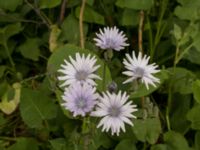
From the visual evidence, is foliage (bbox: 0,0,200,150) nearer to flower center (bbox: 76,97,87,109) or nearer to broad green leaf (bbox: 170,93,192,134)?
broad green leaf (bbox: 170,93,192,134)

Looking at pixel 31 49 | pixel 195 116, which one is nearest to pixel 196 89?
pixel 195 116

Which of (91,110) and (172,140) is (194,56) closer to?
(172,140)

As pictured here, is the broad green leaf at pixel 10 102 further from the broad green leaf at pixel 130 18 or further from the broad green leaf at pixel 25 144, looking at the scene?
the broad green leaf at pixel 130 18

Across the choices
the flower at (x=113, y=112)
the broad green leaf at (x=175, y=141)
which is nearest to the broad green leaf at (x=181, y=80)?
the broad green leaf at (x=175, y=141)

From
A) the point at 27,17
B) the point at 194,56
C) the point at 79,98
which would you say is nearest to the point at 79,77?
the point at 79,98

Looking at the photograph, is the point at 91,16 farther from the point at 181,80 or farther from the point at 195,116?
the point at 195,116

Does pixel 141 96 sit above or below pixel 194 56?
below
